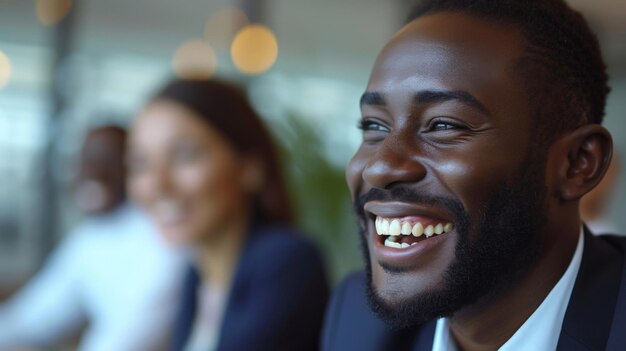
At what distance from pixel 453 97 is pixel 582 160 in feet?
0.71

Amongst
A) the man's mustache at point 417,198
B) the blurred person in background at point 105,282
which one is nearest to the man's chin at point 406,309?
the man's mustache at point 417,198

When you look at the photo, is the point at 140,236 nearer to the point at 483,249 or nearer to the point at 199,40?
the point at 483,249

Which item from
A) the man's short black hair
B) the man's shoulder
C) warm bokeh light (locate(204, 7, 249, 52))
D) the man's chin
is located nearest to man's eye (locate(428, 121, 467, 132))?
the man's short black hair

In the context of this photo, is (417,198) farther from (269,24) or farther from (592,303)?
(269,24)

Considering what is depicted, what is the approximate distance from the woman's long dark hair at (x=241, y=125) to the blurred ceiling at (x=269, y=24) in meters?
2.73

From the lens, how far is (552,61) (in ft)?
3.34

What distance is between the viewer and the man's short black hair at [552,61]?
3.27 ft

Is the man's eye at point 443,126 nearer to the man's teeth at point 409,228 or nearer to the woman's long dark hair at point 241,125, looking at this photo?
the man's teeth at point 409,228

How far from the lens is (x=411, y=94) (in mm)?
1002

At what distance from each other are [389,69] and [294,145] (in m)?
3.19

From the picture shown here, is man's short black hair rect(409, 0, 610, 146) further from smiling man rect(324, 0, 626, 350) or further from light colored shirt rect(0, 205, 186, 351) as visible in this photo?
light colored shirt rect(0, 205, 186, 351)

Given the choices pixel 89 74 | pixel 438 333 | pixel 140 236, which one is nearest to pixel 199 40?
pixel 89 74

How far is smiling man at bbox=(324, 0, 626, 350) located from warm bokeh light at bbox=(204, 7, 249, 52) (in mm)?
4313

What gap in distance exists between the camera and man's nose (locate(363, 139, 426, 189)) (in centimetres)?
99
